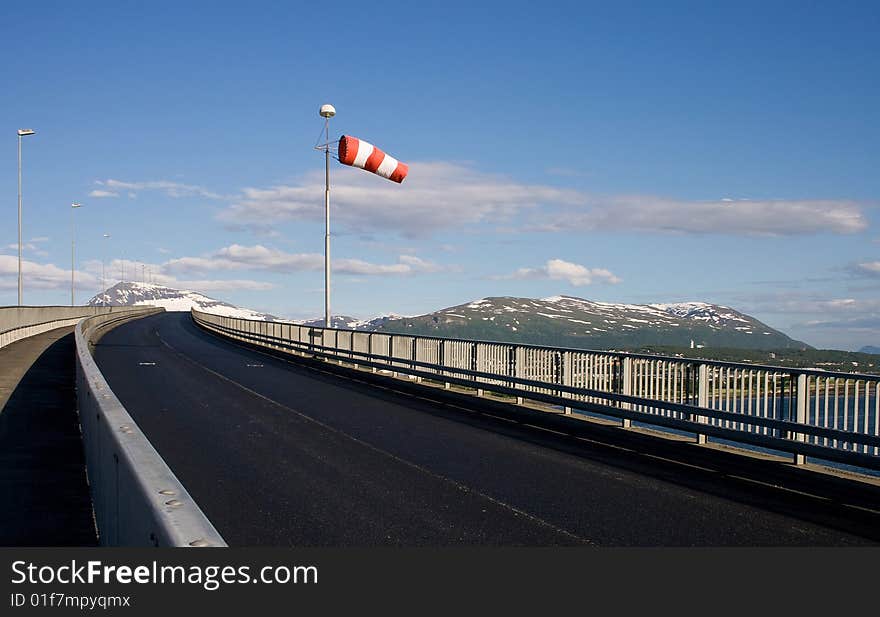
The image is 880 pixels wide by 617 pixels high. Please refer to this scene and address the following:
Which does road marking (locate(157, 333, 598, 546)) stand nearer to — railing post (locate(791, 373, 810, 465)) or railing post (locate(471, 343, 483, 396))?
railing post (locate(791, 373, 810, 465))

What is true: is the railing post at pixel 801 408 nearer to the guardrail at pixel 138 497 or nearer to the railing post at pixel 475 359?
the guardrail at pixel 138 497

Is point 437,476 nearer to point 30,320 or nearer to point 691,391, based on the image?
point 691,391

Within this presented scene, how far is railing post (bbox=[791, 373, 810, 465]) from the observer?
10.7m

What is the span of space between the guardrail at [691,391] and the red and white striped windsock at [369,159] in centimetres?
893

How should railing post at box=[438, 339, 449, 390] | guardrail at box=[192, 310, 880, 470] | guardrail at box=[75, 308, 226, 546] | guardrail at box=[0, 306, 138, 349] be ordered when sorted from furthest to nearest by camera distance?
guardrail at box=[0, 306, 138, 349] → railing post at box=[438, 339, 449, 390] → guardrail at box=[192, 310, 880, 470] → guardrail at box=[75, 308, 226, 546]

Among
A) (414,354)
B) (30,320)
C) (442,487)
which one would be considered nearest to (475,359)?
(414,354)

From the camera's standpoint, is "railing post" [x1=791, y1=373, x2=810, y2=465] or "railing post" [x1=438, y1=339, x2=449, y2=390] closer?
"railing post" [x1=791, y1=373, x2=810, y2=465]

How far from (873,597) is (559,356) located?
11.0m

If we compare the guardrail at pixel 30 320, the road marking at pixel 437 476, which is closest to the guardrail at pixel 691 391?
the road marking at pixel 437 476

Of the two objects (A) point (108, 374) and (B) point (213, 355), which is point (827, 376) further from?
(B) point (213, 355)

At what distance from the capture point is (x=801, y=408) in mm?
10805

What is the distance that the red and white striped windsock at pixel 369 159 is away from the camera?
29.0 m

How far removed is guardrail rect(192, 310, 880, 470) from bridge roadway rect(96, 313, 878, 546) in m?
0.78

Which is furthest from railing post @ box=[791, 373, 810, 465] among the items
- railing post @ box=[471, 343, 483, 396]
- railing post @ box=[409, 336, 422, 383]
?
railing post @ box=[409, 336, 422, 383]
